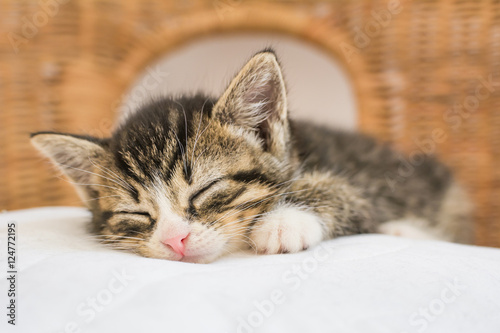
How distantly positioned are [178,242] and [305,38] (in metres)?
1.50

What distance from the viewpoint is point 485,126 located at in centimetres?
195

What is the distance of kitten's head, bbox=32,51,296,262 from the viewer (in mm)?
1024

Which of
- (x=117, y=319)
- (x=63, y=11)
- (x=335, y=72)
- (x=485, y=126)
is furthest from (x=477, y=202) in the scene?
(x=63, y=11)

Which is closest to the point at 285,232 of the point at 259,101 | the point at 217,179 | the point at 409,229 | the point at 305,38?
the point at 217,179

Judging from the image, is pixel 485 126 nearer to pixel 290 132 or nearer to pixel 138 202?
pixel 290 132

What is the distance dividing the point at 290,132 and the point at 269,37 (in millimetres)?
1048

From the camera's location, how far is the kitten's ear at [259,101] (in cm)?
112

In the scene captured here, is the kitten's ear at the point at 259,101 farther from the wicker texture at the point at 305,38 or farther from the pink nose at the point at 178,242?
the wicker texture at the point at 305,38

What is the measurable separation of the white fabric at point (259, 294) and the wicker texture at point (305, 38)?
3.76ft

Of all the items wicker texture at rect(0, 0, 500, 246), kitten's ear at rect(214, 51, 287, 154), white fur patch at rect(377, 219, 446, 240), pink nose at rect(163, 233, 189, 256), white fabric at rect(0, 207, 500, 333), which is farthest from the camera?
wicker texture at rect(0, 0, 500, 246)

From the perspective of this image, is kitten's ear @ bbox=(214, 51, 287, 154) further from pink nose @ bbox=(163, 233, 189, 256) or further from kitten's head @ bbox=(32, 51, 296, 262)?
pink nose @ bbox=(163, 233, 189, 256)

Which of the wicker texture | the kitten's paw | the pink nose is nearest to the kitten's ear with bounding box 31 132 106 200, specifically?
the pink nose

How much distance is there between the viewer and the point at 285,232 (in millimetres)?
1037

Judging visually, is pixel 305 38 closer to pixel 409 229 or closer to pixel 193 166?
pixel 409 229
